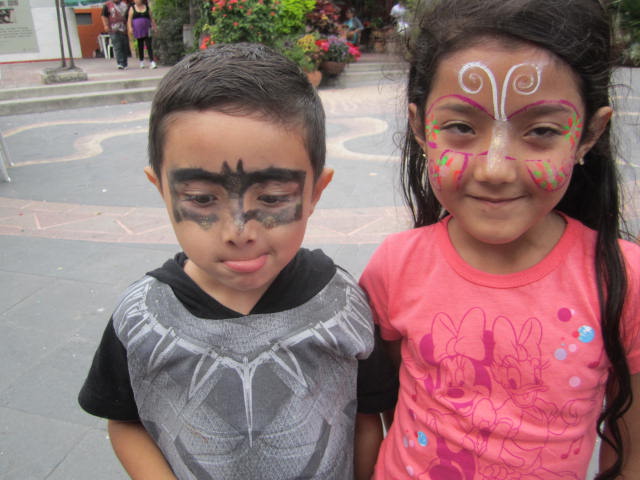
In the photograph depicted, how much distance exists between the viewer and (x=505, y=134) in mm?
1049

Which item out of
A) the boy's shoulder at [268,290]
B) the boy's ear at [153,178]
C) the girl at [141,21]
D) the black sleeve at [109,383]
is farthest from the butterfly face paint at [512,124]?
the girl at [141,21]

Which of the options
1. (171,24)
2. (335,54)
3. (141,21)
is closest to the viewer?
(335,54)

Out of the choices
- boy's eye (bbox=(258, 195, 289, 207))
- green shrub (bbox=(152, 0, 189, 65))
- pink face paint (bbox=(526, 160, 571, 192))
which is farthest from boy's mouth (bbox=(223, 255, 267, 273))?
green shrub (bbox=(152, 0, 189, 65))

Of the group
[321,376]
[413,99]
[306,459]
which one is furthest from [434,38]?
[306,459]

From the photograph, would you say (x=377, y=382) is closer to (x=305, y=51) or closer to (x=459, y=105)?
(x=459, y=105)

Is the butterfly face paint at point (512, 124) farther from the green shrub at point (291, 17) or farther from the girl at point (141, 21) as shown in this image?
the girl at point (141, 21)

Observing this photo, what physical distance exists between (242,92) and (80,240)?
367 cm

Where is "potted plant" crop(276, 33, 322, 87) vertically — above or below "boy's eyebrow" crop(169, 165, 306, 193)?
below

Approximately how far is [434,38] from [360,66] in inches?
481

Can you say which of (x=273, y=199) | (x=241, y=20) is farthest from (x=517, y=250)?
(x=241, y=20)

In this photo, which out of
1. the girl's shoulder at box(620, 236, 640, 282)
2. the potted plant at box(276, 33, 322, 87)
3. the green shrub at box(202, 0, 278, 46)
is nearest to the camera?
the girl's shoulder at box(620, 236, 640, 282)

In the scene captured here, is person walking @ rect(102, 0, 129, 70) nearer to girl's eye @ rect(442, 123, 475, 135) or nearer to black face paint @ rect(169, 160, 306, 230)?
black face paint @ rect(169, 160, 306, 230)

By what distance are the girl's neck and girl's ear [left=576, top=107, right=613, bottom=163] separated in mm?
166

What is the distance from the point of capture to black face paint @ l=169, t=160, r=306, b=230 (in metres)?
1.04
